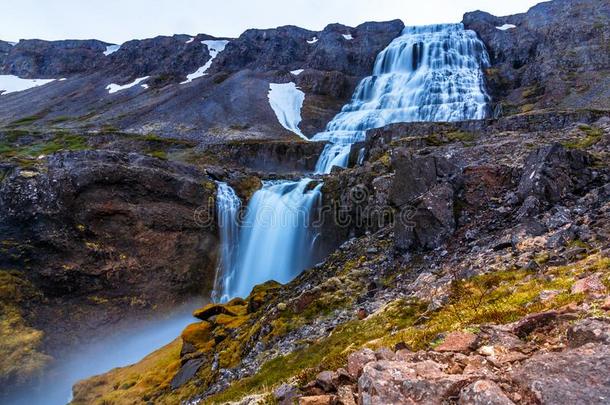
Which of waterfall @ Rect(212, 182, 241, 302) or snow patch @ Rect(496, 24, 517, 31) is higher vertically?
snow patch @ Rect(496, 24, 517, 31)

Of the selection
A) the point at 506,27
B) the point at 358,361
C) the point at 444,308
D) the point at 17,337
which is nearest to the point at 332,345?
the point at 444,308

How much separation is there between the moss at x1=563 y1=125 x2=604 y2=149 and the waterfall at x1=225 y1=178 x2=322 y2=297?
54.3 feet

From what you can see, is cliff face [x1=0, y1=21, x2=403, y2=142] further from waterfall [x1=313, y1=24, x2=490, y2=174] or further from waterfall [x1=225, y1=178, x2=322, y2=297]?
waterfall [x1=225, y1=178, x2=322, y2=297]

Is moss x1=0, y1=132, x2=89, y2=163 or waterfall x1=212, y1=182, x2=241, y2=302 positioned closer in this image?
waterfall x1=212, y1=182, x2=241, y2=302

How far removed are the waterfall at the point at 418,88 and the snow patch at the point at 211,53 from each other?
50.9m

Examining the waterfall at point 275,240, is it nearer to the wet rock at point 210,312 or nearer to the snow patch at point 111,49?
the wet rock at point 210,312

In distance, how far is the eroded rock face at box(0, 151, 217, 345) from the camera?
26.3 m

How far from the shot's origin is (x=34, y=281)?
25.8m

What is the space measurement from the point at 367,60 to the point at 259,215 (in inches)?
2941

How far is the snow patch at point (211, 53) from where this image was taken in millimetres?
108938

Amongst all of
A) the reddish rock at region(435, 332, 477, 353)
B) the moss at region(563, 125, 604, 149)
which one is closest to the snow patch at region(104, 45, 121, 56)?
the moss at region(563, 125, 604, 149)

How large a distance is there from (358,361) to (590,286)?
12.5 ft

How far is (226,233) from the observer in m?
32.1

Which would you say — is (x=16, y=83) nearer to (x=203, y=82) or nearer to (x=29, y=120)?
(x=29, y=120)
